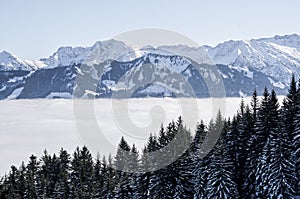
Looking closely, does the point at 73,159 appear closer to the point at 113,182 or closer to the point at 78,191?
the point at 78,191

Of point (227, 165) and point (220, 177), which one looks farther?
point (227, 165)

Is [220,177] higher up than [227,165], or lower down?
lower down

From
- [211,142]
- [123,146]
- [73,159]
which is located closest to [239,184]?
[211,142]

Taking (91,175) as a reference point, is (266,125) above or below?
above

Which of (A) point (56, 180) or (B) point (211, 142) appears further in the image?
(A) point (56, 180)

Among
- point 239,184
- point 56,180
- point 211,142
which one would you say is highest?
point 211,142

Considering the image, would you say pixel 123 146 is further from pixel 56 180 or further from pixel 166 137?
pixel 56 180

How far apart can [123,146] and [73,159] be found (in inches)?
903

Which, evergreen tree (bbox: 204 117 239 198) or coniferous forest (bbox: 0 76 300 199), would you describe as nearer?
coniferous forest (bbox: 0 76 300 199)

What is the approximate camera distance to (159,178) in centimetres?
6594

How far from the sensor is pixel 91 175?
91.4 meters

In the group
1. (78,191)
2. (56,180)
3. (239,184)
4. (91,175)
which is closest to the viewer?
(239,184)

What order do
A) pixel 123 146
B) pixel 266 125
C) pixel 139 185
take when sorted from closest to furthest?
pixel 266 125 → pixel 139 185 → pixel 123 146

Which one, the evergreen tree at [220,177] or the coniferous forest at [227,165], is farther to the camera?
the evergreen tree at [220,177]
